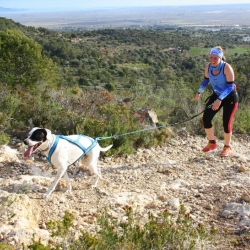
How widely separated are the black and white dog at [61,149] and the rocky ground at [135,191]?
1.03 feet

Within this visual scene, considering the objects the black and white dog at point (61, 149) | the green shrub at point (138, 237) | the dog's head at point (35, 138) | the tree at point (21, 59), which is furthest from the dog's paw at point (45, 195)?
the tree at point (21, 59)

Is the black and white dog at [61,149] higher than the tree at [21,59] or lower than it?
higher

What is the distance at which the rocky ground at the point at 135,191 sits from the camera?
331 centimetres

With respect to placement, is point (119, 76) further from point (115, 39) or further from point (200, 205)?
point (200, 205)

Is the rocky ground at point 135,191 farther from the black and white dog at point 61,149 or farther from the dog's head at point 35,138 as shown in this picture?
the dog's head at point 35,138

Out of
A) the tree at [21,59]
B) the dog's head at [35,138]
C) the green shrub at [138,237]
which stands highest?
the dog's head at [35,138]

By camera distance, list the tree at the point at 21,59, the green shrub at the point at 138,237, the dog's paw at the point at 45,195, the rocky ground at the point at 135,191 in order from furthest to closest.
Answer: the tree at the point at 21,59, the dog's paw at the point at 45,195, the rocky ground at the point at 135,191, the green shrub at the point at 138,237

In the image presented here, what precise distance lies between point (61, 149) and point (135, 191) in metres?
1.13

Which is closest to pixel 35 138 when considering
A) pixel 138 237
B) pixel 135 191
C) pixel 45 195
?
pixel 45 195

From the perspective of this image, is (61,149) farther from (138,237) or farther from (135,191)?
(138,237)

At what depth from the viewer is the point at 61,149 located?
3.93 metres

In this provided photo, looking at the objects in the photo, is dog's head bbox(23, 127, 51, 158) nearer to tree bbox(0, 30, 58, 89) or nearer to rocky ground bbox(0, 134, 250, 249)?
rocky ground bbox(0, 134, 250, 249)

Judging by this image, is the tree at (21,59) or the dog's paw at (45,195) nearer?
the dog's paw at (45,195)

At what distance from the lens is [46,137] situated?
3.77m
